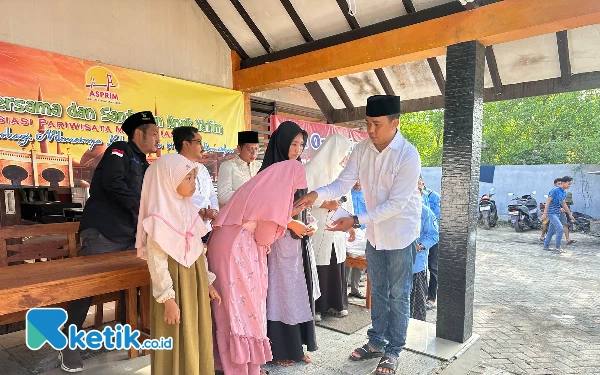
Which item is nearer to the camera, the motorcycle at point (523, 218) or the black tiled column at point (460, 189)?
the black tiled column at point (460, 189)

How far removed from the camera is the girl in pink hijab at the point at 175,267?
199 cm

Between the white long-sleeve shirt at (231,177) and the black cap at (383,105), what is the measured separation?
1.75 m

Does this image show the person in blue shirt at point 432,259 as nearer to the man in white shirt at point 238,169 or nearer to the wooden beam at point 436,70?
the wooden beam at point 436,70

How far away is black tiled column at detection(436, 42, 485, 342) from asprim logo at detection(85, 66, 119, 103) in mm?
3473

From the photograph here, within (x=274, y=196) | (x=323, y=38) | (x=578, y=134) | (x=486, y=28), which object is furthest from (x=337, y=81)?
(x=578, y=134)

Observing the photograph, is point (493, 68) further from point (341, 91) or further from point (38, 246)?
Answer: point (38, 246)

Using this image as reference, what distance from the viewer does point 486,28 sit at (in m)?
3.16

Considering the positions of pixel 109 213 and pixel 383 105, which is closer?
pixel 383 105

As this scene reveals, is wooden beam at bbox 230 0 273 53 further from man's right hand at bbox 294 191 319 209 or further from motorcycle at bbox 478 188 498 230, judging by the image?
motorcycle at bbox 478 188 498 230

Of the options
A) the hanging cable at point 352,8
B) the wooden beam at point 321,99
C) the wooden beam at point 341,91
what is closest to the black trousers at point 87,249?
the hanging cable at point 352,8

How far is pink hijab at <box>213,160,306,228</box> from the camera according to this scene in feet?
7.18

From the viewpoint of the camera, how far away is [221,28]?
5402mm

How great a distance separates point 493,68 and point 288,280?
3.39 meters

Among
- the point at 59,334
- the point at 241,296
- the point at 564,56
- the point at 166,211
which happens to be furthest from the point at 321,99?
the point at 59,334
